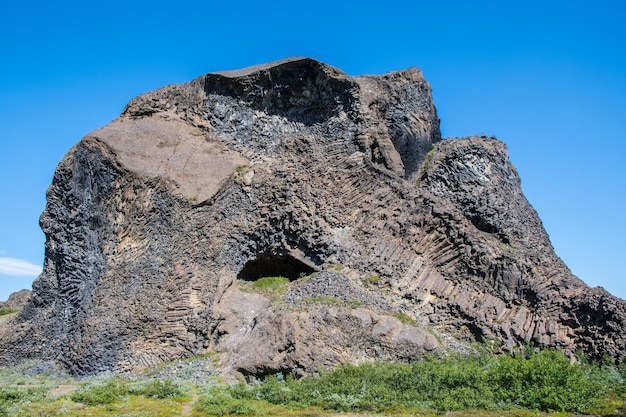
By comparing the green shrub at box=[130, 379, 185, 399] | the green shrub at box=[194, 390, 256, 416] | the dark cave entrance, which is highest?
the dark cave entrance

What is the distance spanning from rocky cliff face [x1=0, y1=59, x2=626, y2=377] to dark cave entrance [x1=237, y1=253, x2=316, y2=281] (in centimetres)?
9

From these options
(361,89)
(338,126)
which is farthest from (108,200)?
(361,89)

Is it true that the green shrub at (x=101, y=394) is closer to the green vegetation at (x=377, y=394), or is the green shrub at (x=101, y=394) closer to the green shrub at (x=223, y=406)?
the green vegetation at (x=377, y=394)

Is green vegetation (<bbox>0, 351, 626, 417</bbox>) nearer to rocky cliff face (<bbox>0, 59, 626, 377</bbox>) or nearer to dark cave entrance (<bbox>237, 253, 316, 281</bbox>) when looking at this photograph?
rocky cliff face (<bbox>0, 59, 626, 377</bbox>)

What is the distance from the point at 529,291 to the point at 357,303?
6.15 metres

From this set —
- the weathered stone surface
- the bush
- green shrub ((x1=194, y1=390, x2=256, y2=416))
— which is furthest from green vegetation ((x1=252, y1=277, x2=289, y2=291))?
the weathered stone surface

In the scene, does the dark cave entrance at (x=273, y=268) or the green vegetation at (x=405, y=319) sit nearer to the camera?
the green vegetation at (x=405, y=319)

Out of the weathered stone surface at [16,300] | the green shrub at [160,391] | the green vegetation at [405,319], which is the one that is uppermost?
the weathered stone surface at [16,300]

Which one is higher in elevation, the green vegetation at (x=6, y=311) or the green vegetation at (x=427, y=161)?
the green vegetation at (x=427, y=161)

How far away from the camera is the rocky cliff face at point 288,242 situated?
1959 cm

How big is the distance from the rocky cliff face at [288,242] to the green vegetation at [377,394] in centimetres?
187

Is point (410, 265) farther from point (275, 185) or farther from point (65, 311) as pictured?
point (65, 311)

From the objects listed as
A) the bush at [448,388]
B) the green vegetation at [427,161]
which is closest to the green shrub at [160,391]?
the bush at [448,388]

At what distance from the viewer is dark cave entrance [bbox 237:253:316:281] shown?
23.7 meters
